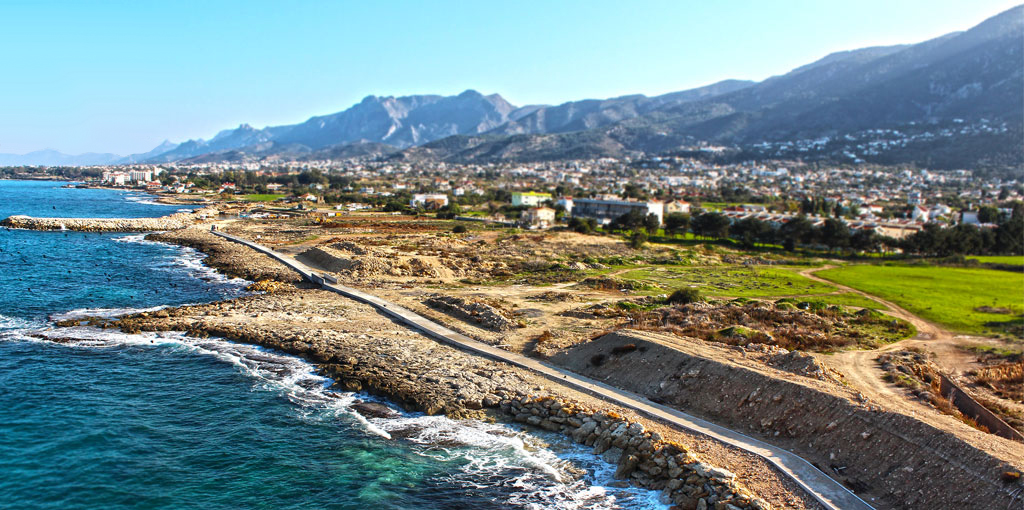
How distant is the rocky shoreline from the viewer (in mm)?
15531

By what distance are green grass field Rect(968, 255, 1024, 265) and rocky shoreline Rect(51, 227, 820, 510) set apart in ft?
206

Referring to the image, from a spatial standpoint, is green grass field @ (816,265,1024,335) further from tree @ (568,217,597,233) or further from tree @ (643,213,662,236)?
tree @ (568,217,597,233)

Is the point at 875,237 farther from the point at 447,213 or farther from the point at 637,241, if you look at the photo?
the point at 447,213

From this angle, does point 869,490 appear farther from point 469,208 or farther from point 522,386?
point 469,208

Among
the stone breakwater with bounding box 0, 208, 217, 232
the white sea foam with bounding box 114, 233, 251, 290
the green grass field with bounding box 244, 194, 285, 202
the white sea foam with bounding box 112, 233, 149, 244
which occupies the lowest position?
the white sea foam with bounding box 114, 233, 251, 290

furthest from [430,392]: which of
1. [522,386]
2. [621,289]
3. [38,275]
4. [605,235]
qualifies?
[605,235]

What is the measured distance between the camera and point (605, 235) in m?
83.4

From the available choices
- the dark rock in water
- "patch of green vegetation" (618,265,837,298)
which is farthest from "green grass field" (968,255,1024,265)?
the dark rock in water

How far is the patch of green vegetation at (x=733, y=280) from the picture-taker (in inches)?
1800

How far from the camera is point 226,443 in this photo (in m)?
18.2

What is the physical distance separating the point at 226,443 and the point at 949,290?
50.3 m

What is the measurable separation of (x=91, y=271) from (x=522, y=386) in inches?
1528

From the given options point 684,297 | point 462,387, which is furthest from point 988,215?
point 462,387

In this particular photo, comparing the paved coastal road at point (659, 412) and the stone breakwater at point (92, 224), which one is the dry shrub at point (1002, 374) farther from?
the stone breakwater at point (92, 224)
